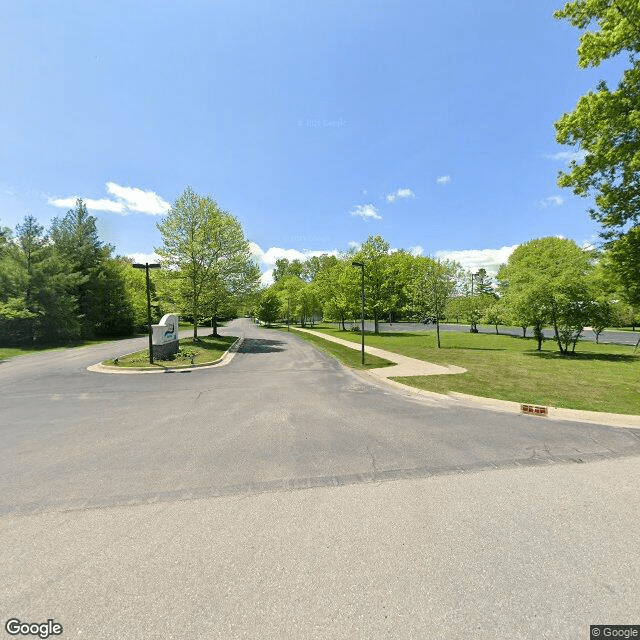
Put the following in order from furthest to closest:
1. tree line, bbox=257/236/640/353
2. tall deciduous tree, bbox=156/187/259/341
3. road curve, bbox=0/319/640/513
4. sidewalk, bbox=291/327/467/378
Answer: tall deciduous tree, bbox=156/187/259/341 → tree line, bbox=257/236/640/353 → sidewalk, bbox=291/327/467/378 → road curve, bbox=0/319/640/513

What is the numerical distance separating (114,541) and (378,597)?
2.97 meters

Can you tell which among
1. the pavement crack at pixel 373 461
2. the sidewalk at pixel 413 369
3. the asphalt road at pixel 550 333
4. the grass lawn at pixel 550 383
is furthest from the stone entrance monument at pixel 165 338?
the asphalt road at pixel 550 333

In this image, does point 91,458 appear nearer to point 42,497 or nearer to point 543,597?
point 42,497

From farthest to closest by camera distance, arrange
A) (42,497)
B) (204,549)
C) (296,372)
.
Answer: (296,372) → (42,497) → (204,549)

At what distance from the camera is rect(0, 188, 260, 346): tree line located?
78.4 ft

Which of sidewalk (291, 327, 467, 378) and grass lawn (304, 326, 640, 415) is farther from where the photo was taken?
sidewalk (291, 327, 467, 378)

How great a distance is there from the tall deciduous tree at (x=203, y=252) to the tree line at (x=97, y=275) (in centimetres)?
8

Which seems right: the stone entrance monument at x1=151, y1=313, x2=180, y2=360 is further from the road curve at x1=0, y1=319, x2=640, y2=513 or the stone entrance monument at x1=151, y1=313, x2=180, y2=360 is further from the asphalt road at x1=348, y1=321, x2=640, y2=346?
the asphalt road at x1=348, y1=321, x2=640, y2=346

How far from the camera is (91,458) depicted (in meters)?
5.41

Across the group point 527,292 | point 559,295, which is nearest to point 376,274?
point 527,292

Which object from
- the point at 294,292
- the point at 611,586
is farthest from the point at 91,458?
the point at 294,292

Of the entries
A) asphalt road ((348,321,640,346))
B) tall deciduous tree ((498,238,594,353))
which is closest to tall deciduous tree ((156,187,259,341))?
tall deciduous tree ((498,238,594,353))

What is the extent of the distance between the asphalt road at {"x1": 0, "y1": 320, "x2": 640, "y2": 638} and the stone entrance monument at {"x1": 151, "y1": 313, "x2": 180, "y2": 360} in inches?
359

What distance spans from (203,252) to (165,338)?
9889mm
